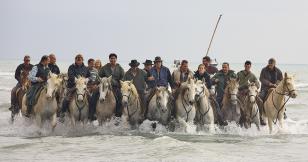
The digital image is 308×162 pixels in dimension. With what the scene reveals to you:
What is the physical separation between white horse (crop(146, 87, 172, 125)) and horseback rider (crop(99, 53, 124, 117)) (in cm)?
77

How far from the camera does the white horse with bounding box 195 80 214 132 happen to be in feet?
46.1

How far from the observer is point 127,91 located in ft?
44.5

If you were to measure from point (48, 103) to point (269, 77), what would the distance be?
599 centimetres

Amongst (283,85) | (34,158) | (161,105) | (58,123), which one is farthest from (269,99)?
(34,158)

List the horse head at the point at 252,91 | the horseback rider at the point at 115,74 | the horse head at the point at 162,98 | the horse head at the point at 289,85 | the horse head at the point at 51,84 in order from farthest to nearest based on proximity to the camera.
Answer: the horseback rider at the point at 115,74 → the horse head at the point at 252,91 → the horse head at the point at 289,85 → the horse head at the point at 162,98 → the horse head at the point at 51,84

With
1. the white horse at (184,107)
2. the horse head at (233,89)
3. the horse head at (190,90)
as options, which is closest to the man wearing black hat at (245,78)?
the horse head at (233,89)

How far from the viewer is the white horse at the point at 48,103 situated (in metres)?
13.1

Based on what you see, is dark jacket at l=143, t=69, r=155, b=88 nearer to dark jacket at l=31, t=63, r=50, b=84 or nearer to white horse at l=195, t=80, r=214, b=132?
white horse at l=195, t=80, r=214, b=132

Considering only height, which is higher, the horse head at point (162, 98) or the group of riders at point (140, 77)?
the group of riders at point (140, 77)

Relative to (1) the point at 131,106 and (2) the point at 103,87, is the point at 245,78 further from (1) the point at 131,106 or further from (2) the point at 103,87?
(2) the point at 103,87

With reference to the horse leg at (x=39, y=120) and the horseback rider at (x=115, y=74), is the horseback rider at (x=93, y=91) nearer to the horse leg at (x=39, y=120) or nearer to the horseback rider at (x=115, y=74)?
the horseback rider at (x=115, y=74)

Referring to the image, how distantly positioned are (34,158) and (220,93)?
6110mm

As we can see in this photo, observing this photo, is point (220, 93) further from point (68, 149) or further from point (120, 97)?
point (68, 149)

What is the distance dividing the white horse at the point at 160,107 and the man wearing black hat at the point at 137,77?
0.56 m
